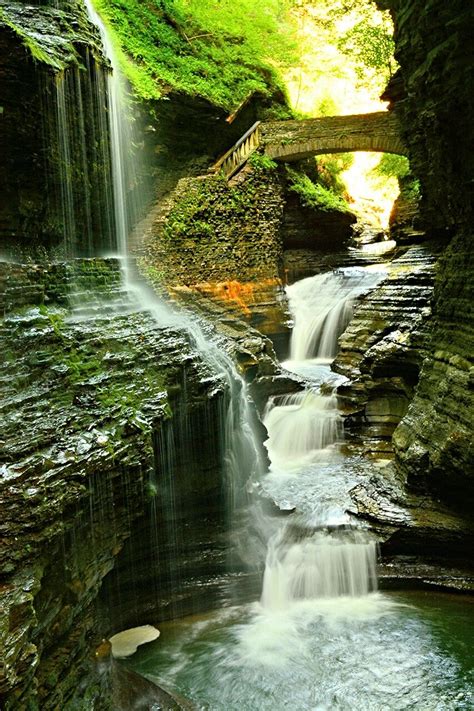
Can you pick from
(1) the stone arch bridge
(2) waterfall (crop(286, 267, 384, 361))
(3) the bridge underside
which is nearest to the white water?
(2) waterfall (crop(286, 267, 384, 361))

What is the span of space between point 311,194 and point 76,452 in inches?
615

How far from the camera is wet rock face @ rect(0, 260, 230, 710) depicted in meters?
3.58

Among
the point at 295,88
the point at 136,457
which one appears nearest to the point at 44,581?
A: the point at 136,457

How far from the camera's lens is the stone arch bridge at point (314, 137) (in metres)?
15.8

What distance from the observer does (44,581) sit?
378 centimetres

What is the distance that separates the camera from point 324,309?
14992mm

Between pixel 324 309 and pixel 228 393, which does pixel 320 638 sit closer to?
pixel 228 393

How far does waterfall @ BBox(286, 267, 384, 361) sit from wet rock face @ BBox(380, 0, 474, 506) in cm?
591

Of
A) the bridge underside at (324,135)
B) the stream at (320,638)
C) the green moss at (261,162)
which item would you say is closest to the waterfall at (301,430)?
the stream at (320,638)

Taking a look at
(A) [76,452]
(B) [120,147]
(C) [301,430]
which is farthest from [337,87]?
(A) [76,452]

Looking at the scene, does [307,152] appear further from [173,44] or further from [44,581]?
[44,581]

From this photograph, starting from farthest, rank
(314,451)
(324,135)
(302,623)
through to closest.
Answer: (324,135) < (314,451) < (302,623)

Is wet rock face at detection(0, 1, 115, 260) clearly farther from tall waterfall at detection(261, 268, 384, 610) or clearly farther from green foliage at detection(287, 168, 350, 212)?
green foliage at detection(287, 168, 350, 212)

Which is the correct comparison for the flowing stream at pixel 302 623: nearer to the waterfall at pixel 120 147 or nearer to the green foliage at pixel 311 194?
the waterfall at pixel 120 147
